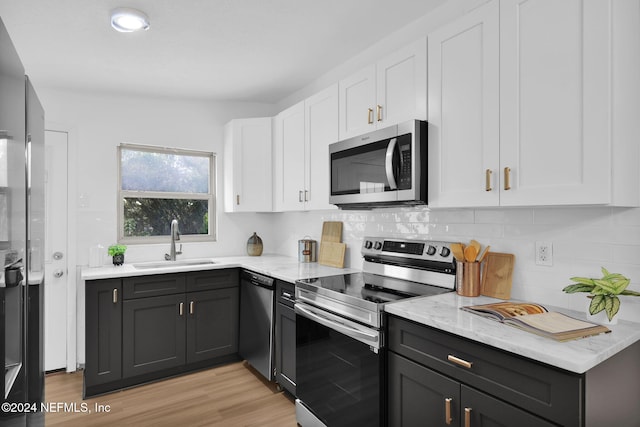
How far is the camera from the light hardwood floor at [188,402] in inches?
97.9

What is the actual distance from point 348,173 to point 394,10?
40.1 inches

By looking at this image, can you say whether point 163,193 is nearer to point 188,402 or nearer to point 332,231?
point 332,231

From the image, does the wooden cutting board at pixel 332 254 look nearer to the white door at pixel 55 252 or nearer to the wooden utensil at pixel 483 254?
the wooden utensil at pixel 483 254

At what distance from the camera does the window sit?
11.9 feet

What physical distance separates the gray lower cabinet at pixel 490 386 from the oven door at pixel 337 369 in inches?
3.6

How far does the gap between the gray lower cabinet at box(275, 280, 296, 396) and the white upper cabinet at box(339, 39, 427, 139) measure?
1166 mm

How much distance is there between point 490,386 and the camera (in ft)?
4.56

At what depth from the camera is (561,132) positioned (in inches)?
58.8

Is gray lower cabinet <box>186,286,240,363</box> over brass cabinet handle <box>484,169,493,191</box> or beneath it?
beneath

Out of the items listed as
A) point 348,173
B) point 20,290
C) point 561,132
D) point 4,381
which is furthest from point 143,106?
point 561,132

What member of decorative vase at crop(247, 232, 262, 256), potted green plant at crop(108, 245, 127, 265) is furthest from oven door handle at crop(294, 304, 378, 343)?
potted green plant at crop(108, 245, 127, 265)

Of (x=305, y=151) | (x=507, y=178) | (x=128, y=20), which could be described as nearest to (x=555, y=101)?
(x=507, y=178)

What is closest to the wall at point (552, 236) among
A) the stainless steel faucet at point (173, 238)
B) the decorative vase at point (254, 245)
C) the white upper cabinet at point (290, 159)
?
the white upper cabinet at point (290, 159)

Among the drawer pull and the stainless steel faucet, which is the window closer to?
the stainless steel faucet
